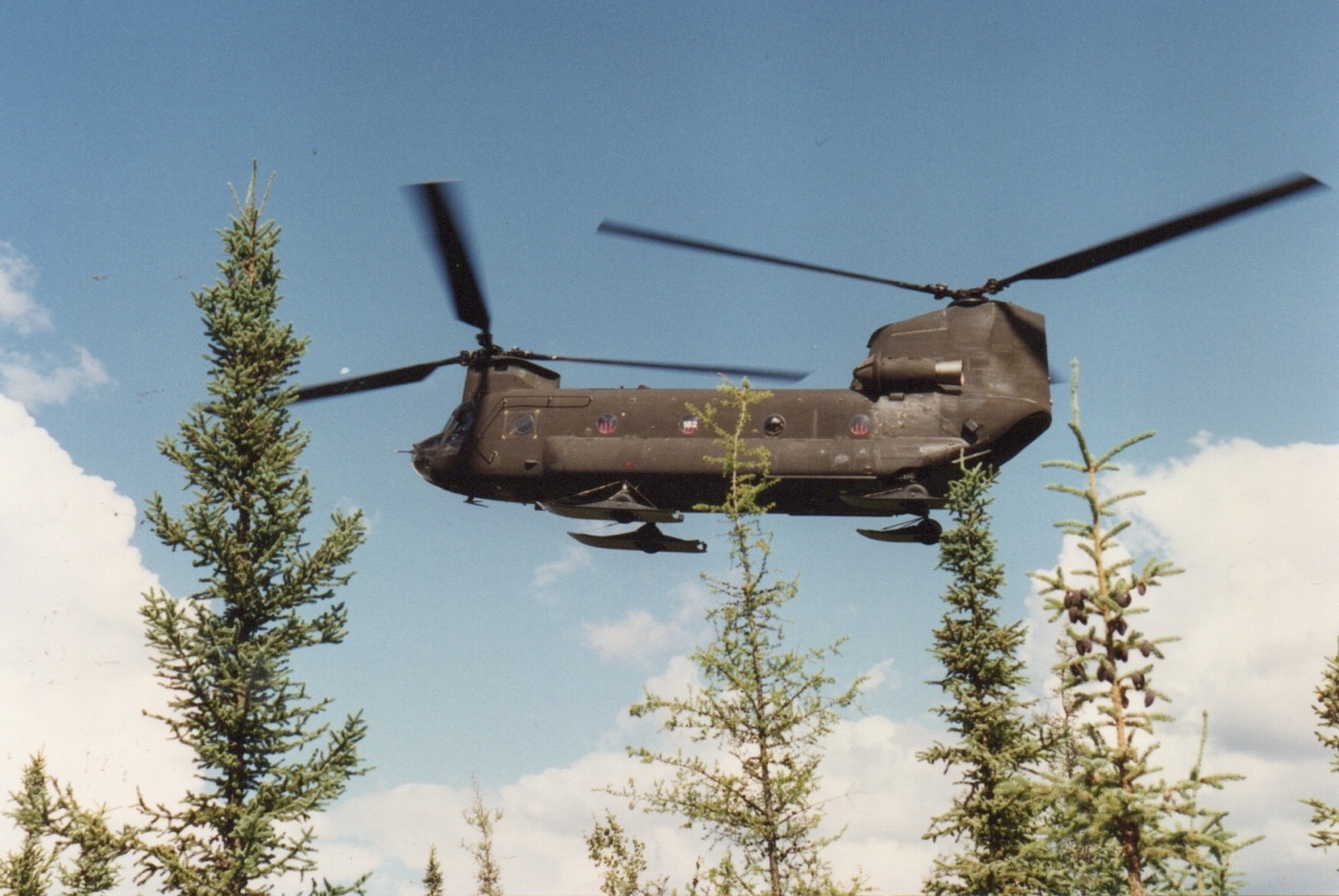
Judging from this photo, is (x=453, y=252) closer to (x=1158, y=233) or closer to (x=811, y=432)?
(x=811, y=432)

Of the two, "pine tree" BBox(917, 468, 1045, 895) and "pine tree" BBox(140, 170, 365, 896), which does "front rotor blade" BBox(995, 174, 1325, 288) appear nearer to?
"pine tree" BBox(917, 468, 1045, 895)

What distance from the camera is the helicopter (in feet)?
61.2

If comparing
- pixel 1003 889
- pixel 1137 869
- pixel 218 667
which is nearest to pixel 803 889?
pixel 1003 889

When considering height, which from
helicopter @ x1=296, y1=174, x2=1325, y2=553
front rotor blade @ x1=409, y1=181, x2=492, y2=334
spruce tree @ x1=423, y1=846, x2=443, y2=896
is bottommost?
spruce tree @ x1=423, y1=846, x2=443, y2=896

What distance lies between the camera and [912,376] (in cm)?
1920

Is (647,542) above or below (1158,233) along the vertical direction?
below

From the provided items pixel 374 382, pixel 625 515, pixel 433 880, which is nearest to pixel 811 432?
pixel 625 515

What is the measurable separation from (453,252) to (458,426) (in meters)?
4.41

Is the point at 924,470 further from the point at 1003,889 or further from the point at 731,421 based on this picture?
the point at 1003,889

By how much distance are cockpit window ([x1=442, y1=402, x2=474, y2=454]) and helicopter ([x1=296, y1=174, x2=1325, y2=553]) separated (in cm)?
4

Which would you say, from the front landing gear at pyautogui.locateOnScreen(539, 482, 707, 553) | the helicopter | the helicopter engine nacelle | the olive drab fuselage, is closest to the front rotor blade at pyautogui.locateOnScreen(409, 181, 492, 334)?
the helicopter

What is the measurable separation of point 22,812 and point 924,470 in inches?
603

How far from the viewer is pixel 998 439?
18984 millimetres

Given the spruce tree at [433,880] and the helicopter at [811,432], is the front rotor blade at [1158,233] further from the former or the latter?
the spruce tree at [433,880]
